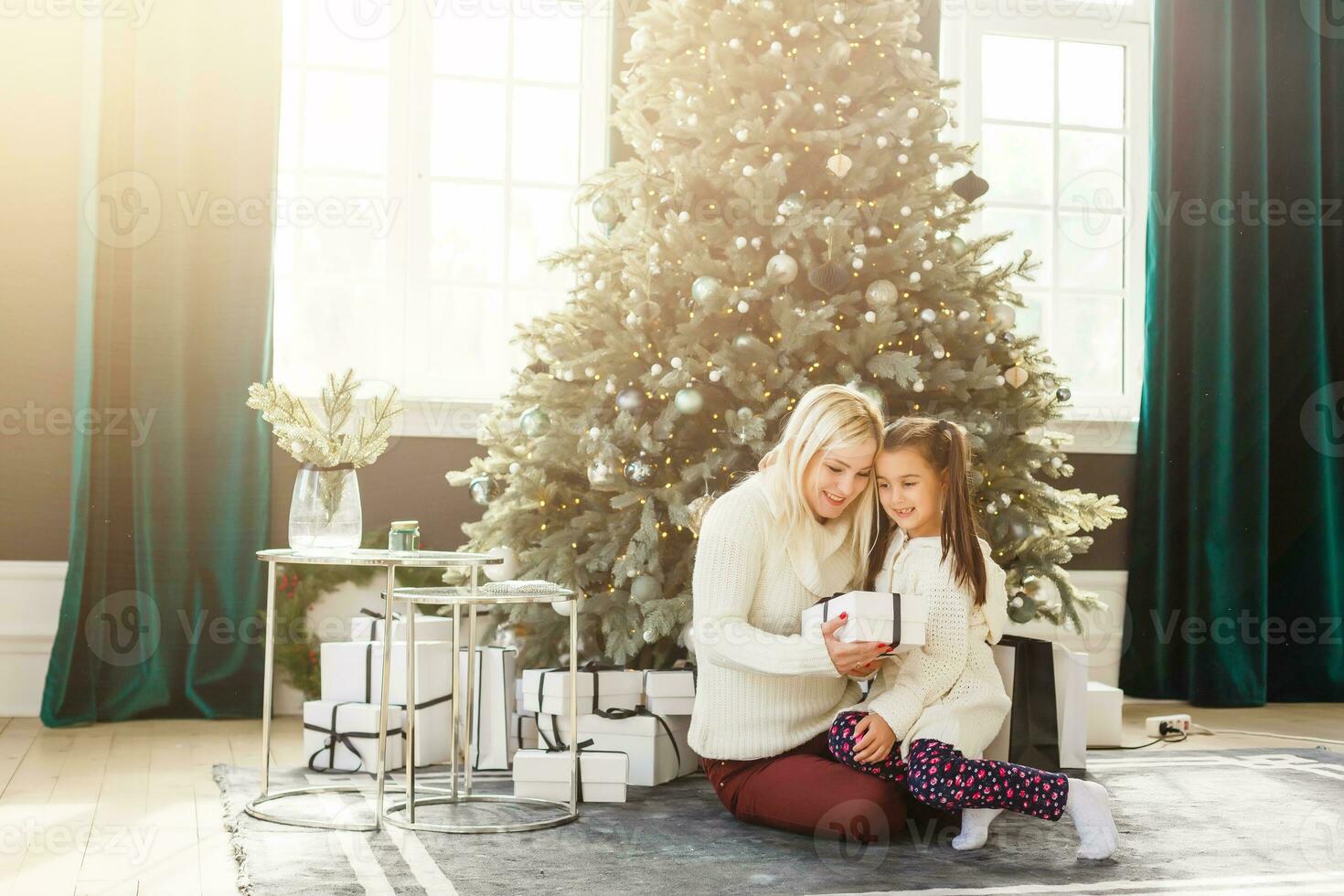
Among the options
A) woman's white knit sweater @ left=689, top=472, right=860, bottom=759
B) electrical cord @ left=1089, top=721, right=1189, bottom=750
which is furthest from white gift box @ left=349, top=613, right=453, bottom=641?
electrical cord @ left=1089, top=721, right=1189, bottom=750

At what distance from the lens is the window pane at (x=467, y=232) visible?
4.32 meters

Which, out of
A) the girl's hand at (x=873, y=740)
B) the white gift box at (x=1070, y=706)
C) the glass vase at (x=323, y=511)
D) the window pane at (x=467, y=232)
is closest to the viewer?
the girl's hand at (x=873, y=740)

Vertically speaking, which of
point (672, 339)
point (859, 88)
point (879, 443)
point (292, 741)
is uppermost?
point (859, 88)

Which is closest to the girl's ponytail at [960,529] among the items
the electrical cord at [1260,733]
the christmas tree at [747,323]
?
the christmas tree at [747,323]

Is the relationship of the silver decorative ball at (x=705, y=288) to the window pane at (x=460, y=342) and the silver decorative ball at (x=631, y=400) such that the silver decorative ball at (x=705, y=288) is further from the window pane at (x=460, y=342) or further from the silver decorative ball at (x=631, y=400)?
the window pane at (x=460, y=342)

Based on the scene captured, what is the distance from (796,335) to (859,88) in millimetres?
695

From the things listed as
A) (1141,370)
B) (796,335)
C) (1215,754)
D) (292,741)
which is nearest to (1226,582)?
(1141,370)

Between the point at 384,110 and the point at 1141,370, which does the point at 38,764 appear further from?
the point at 1141,370

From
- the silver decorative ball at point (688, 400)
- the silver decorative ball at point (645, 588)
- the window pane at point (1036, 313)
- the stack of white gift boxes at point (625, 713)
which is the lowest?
the stack of white gift boxes at point (625, 713)

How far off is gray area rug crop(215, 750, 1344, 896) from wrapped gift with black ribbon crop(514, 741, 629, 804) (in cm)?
5

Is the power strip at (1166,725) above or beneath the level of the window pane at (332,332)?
beneath

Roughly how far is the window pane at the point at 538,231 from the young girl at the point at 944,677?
6.82 feet

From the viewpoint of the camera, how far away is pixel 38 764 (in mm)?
3154

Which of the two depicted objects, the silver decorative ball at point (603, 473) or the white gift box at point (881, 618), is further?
the silver decorative ball at point (603, 473)
